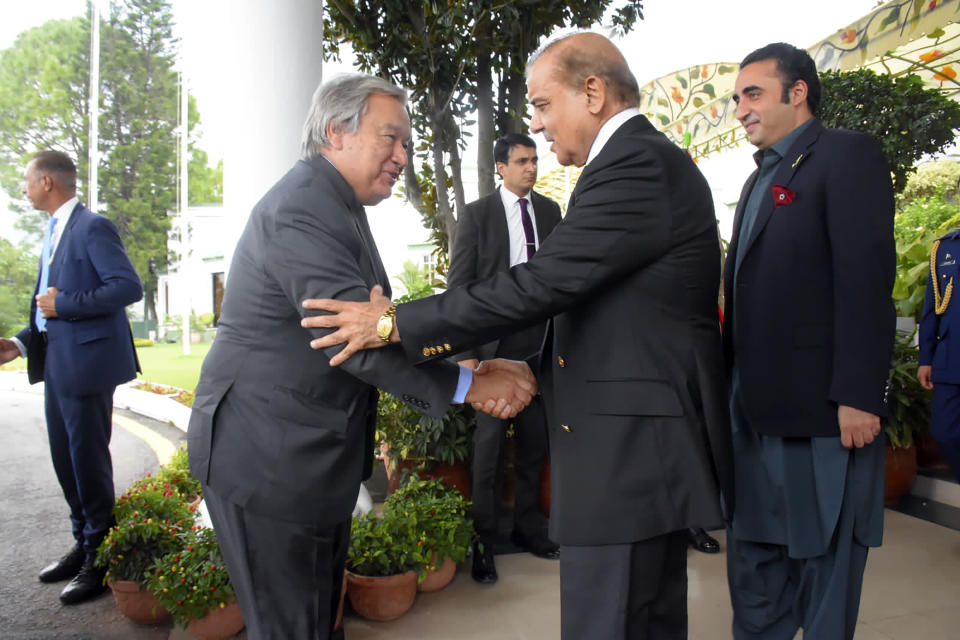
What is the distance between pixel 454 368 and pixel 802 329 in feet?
3.75

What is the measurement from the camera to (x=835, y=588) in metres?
2.15

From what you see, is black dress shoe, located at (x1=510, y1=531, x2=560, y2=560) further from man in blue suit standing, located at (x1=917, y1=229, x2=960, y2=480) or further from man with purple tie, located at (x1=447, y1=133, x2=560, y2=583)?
man in blue suit standing, located at (x1=917, y1=229, x2=960, y2=480)

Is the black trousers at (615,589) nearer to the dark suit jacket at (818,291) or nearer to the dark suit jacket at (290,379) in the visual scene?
the dark suit jacket at (290,379)

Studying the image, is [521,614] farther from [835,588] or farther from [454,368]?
[454,368]

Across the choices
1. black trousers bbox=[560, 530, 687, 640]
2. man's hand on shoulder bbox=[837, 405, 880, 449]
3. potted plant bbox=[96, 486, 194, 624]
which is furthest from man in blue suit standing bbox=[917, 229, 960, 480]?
potted plant bbox=[96, 486, 194, 624]

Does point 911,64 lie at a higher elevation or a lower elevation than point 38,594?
higher

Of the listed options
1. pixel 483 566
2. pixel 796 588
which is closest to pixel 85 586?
pixel 483 566

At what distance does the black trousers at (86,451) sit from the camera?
329cm

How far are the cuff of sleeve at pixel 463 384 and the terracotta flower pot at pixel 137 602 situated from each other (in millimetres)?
1875

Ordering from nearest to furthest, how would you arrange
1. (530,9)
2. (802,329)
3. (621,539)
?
(621,539)
(802,329)
(530,9)

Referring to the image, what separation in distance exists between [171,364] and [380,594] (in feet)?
51.6

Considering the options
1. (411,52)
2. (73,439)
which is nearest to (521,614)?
(73,439)

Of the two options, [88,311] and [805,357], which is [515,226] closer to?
[805,357]

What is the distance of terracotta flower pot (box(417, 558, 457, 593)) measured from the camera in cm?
313
